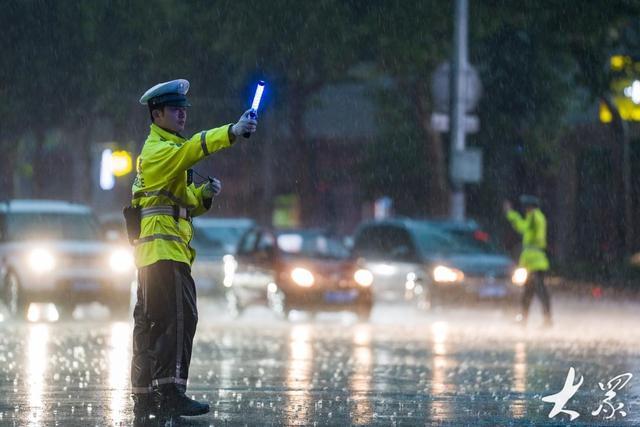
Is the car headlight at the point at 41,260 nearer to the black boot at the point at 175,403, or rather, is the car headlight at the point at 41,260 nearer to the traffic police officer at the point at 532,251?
the traffic police officer at the point at 532,251

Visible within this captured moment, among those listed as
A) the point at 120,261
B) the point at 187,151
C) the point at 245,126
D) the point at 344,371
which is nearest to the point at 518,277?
the point at 120,261

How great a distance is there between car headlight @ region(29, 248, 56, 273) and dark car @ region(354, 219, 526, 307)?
14.4ft

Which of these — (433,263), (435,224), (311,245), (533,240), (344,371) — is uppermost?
(435,224)

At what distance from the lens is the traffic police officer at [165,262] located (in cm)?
1056

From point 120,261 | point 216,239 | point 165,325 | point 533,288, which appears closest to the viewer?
point 165,325

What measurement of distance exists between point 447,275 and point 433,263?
350mm

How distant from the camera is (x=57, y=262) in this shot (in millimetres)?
24641

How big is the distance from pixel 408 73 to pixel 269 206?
10880 millimetres

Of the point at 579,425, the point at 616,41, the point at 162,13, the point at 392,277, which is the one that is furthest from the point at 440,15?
the point at 579,425

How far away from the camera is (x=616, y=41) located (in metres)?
35.8

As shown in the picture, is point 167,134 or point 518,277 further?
point 518,277

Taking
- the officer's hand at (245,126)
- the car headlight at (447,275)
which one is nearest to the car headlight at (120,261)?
the car headlight at (447,275)

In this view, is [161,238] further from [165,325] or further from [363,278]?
[363,278]

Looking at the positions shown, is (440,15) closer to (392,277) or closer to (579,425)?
(392,277)
